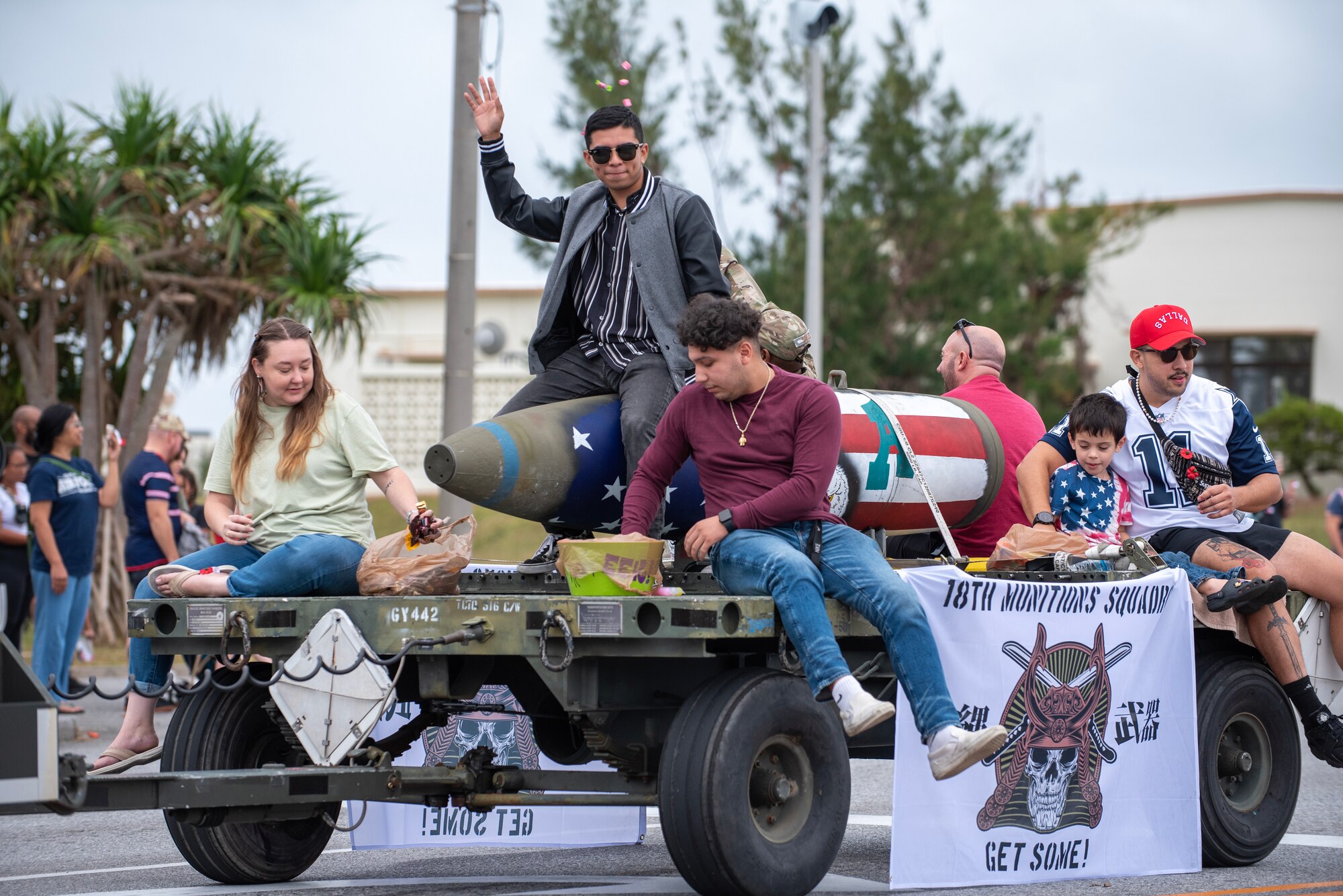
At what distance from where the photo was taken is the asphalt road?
611 centimetres

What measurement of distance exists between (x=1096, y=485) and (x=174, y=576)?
389cm

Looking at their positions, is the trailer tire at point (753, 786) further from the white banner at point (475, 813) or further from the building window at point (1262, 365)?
the building window at point (1262, 365)

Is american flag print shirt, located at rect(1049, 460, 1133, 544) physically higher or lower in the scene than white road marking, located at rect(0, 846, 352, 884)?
higher

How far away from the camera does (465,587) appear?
638cm

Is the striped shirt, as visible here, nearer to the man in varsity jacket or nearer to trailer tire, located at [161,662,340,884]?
the man in varsity jacket

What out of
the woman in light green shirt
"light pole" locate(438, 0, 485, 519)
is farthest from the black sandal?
"light pole" locate(438, 0, 485, 519)

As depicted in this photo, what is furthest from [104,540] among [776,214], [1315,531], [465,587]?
[1315,531]

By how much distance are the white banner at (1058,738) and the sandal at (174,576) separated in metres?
2.53

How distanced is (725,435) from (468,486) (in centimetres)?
104

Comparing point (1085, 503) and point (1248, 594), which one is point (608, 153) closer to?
point (1085, 503)

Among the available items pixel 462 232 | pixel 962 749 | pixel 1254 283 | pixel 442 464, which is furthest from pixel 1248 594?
pixel 1254 283

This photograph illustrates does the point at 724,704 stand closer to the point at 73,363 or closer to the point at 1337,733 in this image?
the point at 1337,733

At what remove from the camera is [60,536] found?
10.9 m

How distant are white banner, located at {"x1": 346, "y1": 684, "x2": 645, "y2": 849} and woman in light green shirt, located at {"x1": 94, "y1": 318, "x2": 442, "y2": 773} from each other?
0.93 metres
